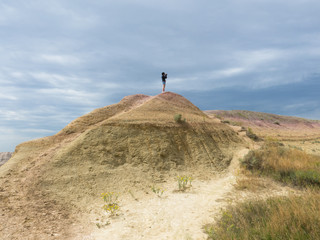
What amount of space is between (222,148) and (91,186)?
8.65 m

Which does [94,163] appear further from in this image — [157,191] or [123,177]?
[157,191]

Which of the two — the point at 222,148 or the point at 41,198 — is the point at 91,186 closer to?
the point at 41,198

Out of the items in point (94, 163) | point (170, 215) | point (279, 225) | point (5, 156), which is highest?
point (94, 163)

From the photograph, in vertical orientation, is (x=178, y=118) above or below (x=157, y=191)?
above

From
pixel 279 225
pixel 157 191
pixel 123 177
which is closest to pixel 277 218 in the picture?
pixel 279 225

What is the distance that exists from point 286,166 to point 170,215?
7069 mm

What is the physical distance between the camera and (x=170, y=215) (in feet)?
20.3

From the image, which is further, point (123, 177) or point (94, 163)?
point (94, 163)

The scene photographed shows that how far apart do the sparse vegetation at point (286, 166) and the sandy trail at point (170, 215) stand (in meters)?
2.43

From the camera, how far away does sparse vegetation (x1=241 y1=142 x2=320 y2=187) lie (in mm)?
8312

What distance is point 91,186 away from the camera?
8047mm

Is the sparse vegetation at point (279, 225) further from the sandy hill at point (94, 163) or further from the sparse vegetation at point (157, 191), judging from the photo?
the sandy hill at point (94, 163)

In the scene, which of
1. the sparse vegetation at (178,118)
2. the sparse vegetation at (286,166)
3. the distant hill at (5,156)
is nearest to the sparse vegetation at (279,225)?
the sparse vegetation at (286,166)

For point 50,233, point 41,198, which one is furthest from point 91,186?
point 50,233
